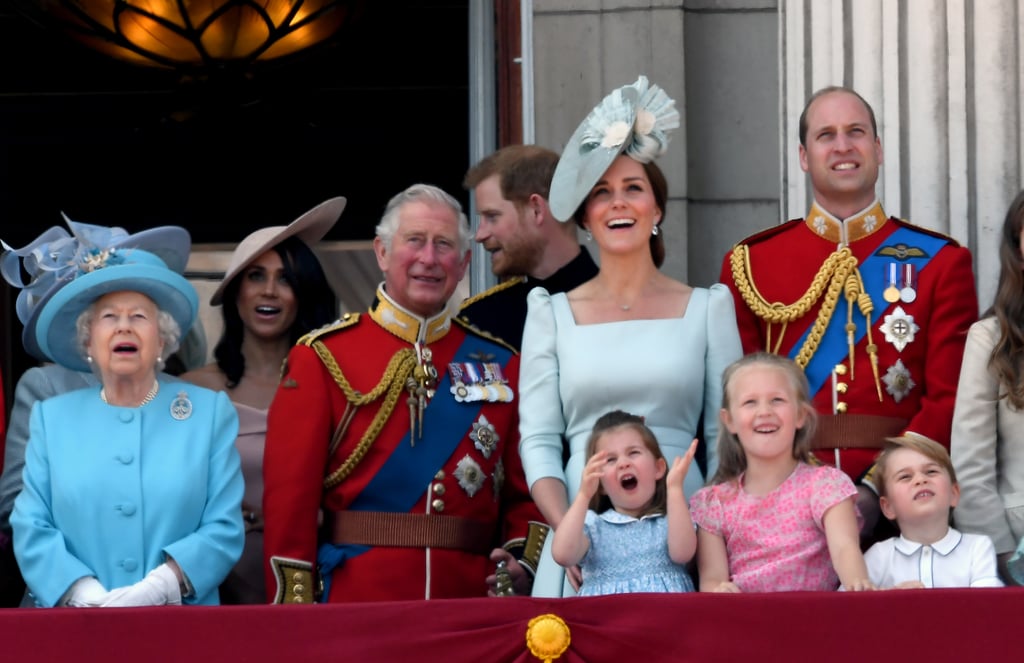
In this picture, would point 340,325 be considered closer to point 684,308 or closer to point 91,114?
point 684,308

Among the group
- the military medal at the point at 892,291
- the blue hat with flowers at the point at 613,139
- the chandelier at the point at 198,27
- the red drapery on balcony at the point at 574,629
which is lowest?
the red drapery on balcony at the point at 574,629

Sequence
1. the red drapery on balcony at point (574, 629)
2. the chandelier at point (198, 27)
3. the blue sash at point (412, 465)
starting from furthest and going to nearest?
the chandelier at point (198, 27) < the blue sash at point (412, 465) < the red drapery on balcony at point (574, 629)

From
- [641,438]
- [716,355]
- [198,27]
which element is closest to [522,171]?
[716,355]

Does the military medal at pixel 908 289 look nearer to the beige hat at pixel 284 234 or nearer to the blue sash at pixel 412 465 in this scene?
the blue sash at pixel 412 465

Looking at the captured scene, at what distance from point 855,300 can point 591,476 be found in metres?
1.01

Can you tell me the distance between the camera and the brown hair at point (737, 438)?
15.0 ft

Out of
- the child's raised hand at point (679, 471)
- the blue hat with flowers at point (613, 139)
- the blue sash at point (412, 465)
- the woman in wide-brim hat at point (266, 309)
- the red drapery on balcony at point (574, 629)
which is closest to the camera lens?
the red drapery on balcony at point (574, 629)

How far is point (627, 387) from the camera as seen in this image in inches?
187

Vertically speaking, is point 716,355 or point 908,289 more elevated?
point 908,289

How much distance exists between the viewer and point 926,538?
457 centimetres

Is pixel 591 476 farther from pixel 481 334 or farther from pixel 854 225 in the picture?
pixel 854 225

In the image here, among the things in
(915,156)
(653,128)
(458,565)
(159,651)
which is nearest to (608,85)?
(915,156)

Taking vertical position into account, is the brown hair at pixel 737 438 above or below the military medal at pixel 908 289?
below

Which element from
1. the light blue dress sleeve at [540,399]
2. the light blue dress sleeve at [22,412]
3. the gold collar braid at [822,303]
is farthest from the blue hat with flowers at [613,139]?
the light blue dress sleeve at [22,412]
